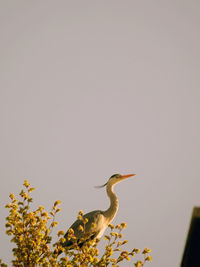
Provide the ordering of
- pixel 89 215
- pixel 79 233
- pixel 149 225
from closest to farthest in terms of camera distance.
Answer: pixel 79 233, pixel 89 215, pixel 149 225

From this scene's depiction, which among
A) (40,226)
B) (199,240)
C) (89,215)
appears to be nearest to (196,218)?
(199,240)

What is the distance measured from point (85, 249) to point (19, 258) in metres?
0.96

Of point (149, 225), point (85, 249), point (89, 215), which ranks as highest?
point (149, 225)

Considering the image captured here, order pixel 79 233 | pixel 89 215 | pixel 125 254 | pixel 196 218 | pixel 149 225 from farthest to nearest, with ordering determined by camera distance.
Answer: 1. pixel 149 225
2. pixel 89 215
3. pixel 79 233
4. pixel 125 254
5. pixel 196 218

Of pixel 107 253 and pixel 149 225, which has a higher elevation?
Result: pixel 149 225

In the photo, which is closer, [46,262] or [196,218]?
[196,218]

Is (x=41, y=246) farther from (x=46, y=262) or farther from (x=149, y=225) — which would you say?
(x=149, y=225)

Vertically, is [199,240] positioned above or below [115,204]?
below

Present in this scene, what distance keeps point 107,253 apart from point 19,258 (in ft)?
4.18

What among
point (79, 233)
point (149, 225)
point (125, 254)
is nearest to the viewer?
point (125, 254)

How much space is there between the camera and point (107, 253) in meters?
4.35

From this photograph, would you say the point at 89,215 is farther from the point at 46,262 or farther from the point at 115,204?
the point at 46,262

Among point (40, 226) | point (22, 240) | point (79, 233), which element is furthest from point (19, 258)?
point (79, 233)

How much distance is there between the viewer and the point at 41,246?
445cm
